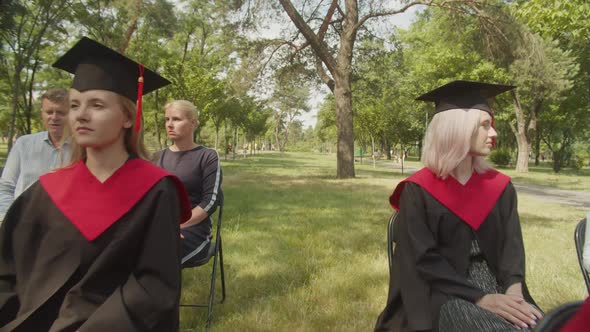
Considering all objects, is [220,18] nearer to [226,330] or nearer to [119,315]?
[226,330]

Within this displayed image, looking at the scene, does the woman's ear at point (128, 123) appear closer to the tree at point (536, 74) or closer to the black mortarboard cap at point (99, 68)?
the black mortarboard cap at point (99, 68)

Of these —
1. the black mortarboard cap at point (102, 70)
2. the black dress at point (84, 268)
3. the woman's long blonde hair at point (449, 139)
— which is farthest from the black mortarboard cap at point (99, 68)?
the woman's long blonde hair at point (449, 139)

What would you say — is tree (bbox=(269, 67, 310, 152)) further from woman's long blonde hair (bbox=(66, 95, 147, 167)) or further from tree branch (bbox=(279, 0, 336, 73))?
woman's long blonde hair (bbox=(66, 95, 147, 167))

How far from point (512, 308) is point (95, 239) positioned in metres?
1.97

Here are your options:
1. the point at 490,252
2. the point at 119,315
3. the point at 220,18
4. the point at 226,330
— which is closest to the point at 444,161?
the point at 490,252

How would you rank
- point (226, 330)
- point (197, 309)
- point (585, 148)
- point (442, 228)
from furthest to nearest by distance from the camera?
1. point (585, 148)
2. point (197, 309)
3. point (226, 330)
4. point (442, 228)

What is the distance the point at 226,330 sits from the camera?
3.15 m

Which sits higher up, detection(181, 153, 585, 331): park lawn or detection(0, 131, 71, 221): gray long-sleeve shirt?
detection(0, 131, 71, 221): gray long-sleeve shirt

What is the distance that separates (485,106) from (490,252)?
859 millimetres

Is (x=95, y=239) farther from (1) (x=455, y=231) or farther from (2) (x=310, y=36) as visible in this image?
(2) (x=310, y=36)

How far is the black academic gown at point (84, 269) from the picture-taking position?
5.27 feet

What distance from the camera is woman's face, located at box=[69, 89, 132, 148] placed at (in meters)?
1.66

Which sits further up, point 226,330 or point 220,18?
point 220,18

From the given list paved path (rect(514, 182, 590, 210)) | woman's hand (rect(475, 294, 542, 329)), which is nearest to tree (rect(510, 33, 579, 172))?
paved path (rect(514, 182, 590, 210))
